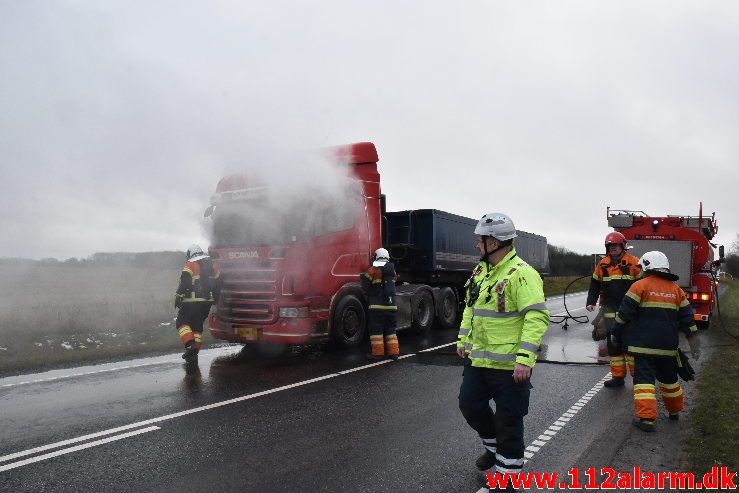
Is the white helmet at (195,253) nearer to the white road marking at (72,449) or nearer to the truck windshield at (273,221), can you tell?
the truck windshield at (273,221)

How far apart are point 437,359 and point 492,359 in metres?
5.46

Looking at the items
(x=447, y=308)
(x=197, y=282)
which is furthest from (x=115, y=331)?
(x=447, y=308)

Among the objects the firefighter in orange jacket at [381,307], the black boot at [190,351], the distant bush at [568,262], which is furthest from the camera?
the distant bush at [568,262]

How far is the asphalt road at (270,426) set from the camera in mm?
4168

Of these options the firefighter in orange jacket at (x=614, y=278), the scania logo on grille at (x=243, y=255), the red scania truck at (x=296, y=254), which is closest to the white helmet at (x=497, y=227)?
the firefighter in orange jacket at (x=614, y=278)

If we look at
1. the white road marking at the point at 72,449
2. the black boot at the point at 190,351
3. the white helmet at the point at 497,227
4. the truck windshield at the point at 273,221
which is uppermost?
the truck windshield at the point at 273,221

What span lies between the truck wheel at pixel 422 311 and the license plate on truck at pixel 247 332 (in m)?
4.41

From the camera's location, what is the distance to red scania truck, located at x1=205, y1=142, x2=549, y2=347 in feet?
29.6

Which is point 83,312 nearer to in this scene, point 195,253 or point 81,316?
point 81,316

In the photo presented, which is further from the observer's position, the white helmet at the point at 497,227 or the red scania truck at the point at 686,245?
the red scania truck at the point at 686,245

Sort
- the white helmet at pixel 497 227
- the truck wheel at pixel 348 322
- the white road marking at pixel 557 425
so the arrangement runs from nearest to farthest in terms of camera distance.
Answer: the white helmet at pixel 497 227, the white road marking at pixel 557 425, the truck wheel at pixel 348 322

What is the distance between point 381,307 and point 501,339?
554 centimetres

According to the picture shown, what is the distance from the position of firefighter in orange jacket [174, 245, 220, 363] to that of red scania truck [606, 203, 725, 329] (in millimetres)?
10237

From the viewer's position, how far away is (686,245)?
1359 centimetres
